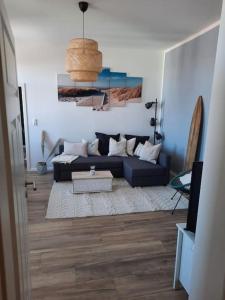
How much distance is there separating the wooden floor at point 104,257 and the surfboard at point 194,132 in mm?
1081

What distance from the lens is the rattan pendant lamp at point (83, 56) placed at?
283cm

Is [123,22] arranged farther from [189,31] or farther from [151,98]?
[151,98]

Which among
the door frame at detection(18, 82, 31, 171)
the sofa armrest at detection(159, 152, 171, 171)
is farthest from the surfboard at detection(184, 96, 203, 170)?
the door frame at detection(18, 82, 31, 171)

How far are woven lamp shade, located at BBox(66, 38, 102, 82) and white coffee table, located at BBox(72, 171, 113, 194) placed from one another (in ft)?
5.72

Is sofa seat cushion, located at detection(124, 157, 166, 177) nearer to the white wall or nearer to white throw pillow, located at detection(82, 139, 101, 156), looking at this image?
white throw pillow, located at detection(82, 139, 101, 156)

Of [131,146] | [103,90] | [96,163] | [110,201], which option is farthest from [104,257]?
[103,90]

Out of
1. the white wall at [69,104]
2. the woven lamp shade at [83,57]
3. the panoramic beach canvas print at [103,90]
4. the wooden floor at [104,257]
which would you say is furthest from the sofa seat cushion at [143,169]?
the woven lamp shade at [83,57]

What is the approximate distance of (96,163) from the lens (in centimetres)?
452

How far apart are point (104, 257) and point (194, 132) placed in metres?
2.54

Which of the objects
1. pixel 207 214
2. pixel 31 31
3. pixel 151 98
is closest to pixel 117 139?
pixel 151 98

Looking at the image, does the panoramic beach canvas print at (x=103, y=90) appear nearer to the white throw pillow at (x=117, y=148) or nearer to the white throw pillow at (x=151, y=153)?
the white throw pillow at (x=117, y=148)

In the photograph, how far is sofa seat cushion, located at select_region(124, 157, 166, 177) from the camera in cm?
417

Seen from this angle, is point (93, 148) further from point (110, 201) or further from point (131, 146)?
point (110, 201)

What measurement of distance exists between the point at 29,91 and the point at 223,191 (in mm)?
4736
